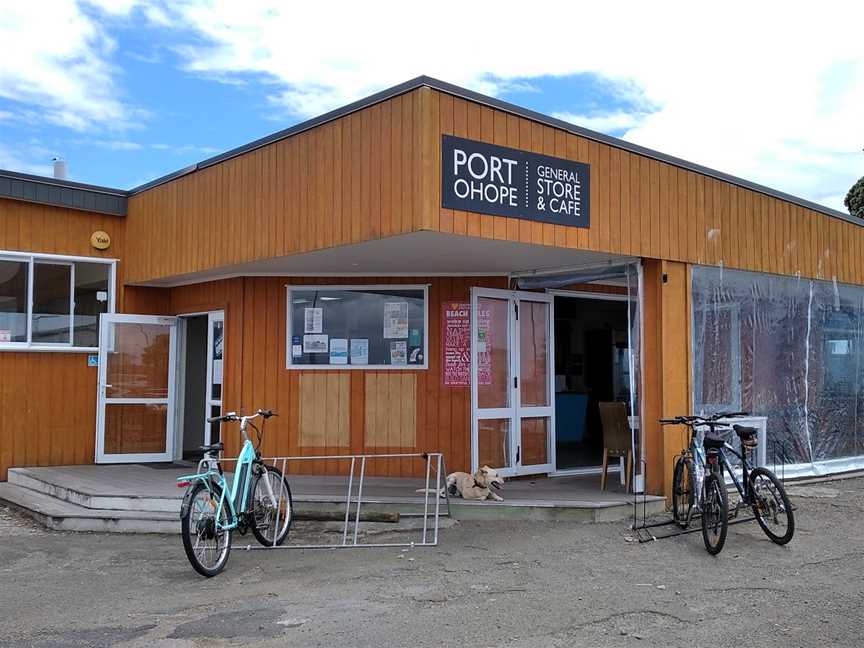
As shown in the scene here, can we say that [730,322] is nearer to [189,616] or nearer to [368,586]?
[368,586]

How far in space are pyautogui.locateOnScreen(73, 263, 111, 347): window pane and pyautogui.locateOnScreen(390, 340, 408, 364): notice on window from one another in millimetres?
3949

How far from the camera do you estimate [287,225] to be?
7418 millimetres

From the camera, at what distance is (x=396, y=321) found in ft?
29.2

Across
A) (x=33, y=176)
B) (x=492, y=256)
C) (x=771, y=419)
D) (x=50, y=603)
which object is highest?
(x=33, y=176)

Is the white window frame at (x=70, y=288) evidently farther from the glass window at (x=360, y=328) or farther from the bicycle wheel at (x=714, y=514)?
the bicycle wheel at (x=714, y=514)

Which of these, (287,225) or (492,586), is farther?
(287,225)

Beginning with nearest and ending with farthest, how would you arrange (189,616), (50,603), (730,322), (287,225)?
(189,616)
(50,603)
(287,225)
(730,322)

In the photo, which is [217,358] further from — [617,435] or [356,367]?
[617,435]

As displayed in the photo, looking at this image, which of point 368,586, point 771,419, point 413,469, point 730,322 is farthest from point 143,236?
point 771,419

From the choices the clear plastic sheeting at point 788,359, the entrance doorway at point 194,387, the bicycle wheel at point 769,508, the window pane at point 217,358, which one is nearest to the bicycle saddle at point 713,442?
the bicycle wheel at point 769,508

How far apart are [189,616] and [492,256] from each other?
13.9 ft

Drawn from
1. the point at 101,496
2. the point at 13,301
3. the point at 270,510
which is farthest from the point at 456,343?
the point at 13,301

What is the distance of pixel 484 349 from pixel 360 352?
1.38 meters

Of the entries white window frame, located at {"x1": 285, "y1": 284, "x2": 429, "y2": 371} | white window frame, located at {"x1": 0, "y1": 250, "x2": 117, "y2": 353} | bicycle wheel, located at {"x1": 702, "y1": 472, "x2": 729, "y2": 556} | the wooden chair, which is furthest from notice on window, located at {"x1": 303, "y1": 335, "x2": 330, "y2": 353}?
bicycle wheel, located at {"x1": 702, "y1": 472, "x2": 729, "y2": 556}
